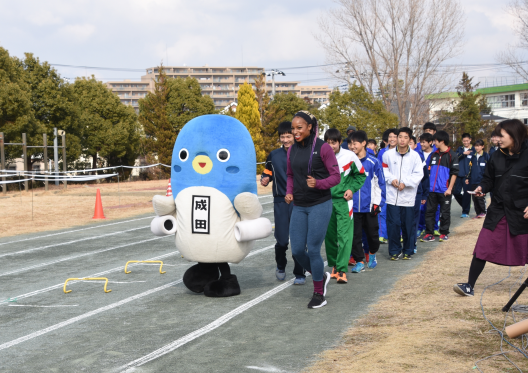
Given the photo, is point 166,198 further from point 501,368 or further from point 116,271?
point 501,368

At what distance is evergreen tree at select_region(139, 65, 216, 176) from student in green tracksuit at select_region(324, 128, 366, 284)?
38.5 m

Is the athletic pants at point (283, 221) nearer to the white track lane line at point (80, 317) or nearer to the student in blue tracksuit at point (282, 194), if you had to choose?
the student in blue tracksuit at point (282, 194)

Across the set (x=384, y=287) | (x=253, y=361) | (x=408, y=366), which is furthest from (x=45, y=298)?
(x=408, y=366)

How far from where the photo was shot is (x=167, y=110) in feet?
157

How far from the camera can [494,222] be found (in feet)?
20.0

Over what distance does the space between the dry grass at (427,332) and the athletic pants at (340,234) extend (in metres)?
0.80

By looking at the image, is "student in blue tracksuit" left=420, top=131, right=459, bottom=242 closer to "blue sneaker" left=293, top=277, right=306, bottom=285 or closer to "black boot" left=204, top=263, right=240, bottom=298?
"blue sneaker" left=293, top=277, right=306, bottom=285

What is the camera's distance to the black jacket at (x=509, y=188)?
5.91m

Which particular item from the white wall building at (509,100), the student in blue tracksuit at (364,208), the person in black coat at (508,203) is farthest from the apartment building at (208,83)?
the person in black coat at (508,203)

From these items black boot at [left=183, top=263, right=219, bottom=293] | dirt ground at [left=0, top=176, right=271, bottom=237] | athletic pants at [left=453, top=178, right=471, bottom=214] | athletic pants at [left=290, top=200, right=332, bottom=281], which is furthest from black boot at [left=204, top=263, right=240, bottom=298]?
athletic pants at [left=453, top=178, right=471, bottom=214]

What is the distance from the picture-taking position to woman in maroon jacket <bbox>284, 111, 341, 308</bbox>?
646 cm

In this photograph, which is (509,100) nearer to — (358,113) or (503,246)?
(358,113)

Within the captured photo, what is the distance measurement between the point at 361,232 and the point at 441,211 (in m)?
4.02

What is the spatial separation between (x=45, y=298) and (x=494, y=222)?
5.60m
